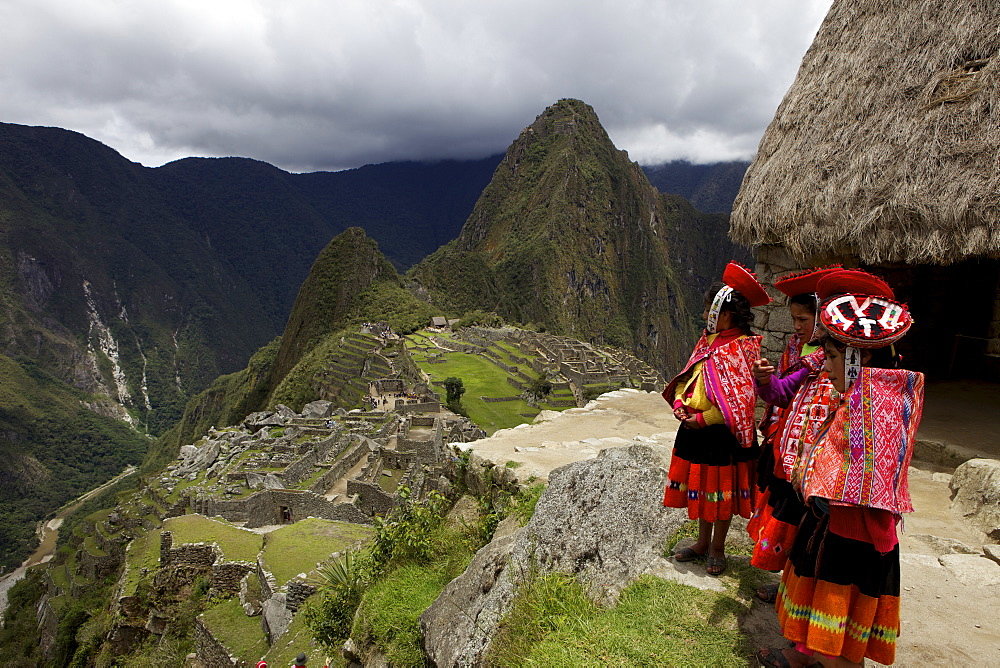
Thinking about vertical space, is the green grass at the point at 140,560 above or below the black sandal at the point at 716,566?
below

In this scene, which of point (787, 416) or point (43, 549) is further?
point (43, 549)

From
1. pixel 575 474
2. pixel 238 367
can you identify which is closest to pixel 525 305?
pixel 238 367

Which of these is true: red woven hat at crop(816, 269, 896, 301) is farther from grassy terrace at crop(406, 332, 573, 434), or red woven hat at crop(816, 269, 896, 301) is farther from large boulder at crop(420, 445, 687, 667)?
grassy terrace at crop(406, 332, 573, 434)

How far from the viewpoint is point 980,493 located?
3.28 m

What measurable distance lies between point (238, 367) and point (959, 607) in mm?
156164

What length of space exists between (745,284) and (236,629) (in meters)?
7.80

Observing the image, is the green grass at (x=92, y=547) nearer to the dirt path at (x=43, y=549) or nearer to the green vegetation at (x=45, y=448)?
the dirt path at (x=43, y=549)

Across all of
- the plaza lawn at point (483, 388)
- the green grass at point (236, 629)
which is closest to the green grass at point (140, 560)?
the green grass at point (236, 629)

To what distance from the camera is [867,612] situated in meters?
1.81

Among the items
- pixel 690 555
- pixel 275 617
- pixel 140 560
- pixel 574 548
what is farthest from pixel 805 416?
pixel 140 560

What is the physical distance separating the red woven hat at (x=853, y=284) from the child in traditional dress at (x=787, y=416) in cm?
7

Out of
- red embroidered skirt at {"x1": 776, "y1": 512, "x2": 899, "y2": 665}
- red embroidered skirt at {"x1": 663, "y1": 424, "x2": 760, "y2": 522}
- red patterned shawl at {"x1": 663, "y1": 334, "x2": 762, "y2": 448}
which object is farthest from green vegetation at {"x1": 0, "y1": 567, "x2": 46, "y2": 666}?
red embroidered skirt at {"x1": 776, "y1": 512, "x2": 899, "y2": 665}

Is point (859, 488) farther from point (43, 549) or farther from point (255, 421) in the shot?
point (43, 549)

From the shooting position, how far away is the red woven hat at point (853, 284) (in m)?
1.87
